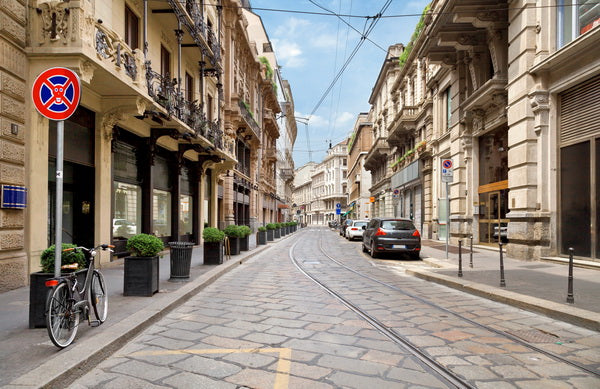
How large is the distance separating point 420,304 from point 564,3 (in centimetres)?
1014

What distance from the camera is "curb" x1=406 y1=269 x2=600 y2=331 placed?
518 centimetres

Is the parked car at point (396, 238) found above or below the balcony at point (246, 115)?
below

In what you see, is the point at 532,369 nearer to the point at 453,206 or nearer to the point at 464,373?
the point at 464,373

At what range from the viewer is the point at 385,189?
39156mm

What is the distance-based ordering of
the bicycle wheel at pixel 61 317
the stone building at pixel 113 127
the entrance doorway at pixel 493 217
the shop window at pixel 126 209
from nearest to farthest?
the bicycle wheel at pixel 61 317 → the stone building at pixel 113 127 → the shop window at pixel 126 209 → the entrance doorway at pixel 493 217

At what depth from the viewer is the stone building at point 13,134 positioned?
6.95 metres

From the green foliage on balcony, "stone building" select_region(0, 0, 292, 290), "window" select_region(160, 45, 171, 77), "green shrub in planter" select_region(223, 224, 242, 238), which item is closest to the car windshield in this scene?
"green shrub in planter" select_region(223, 224, 242, 238)

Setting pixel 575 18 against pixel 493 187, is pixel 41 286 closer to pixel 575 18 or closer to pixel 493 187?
pixel 575 18

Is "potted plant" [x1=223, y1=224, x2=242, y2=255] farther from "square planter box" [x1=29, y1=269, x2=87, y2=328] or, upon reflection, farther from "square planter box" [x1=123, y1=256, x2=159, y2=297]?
"square planter box" [x1=29, y1=269, x2=87, y2=328]

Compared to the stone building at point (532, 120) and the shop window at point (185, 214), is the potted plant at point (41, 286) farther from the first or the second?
the shop window at point (185, 214)

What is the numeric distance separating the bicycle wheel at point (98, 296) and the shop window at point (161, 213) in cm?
959

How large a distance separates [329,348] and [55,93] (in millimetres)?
4217

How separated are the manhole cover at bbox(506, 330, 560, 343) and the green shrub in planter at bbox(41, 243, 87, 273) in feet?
18.0

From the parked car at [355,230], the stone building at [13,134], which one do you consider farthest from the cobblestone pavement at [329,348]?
the parked car at [355,230]
